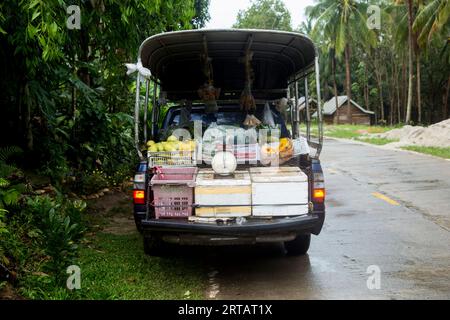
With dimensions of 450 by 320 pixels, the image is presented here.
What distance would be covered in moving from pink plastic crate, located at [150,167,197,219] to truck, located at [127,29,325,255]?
0.05 ft

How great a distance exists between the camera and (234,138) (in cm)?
619

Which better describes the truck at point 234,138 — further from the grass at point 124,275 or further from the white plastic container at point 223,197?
the grass at point 124,275

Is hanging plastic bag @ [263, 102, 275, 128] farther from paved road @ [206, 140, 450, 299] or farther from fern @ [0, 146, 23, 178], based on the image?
fern @ [0, 146, 23, 178]

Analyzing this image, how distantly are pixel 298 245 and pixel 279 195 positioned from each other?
138 cm

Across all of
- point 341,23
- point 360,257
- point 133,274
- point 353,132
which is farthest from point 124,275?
point 341,23

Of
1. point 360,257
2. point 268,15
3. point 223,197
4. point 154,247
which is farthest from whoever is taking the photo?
point 268,15

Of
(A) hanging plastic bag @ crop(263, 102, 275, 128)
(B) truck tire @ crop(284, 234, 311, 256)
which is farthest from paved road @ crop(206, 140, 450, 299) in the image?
(A) hanging plastic bag @ crop(263, 102, 275, 128)

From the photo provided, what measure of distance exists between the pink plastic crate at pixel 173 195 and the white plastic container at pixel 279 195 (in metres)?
0.63

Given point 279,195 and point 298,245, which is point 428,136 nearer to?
point 298,245

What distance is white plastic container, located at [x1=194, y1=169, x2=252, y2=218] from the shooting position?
16.7 feet

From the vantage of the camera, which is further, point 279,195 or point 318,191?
point 318,191

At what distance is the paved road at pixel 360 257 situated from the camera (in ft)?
16.9

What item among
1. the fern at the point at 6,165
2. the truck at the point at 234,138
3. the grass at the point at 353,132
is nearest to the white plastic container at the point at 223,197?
the truck at the point at 234,138

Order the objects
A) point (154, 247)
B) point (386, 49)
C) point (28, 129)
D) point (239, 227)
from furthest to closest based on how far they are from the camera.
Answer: point (386, 49) < point (28, 129) < point (154, 247) < point (239, 227)
